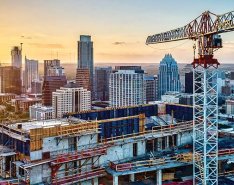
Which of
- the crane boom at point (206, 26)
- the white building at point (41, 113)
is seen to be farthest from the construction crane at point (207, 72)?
the white building at point (41, 113)

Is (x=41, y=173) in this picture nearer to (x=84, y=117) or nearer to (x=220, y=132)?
(x=84, y=117)

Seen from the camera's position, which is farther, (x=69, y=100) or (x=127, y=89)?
(x=127, y=89)

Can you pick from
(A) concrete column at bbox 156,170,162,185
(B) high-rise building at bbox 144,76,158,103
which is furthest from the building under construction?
(B) high-rise building at bbox 144,76,158,103

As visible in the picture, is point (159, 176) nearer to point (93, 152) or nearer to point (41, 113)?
point (93, 152)

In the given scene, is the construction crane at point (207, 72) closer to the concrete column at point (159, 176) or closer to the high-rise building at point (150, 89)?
the concrete column at point (159, 176)

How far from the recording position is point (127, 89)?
17138 centimetres

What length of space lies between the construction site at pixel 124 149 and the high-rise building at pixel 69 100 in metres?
96.9

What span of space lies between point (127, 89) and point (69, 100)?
118 ft

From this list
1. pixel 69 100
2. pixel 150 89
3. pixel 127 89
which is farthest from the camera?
pixel 150 89

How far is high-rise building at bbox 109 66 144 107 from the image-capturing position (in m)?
169

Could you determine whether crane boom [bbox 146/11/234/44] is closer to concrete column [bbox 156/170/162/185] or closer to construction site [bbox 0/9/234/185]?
construction site [bbox 0/9/234/185]

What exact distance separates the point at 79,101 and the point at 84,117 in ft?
329

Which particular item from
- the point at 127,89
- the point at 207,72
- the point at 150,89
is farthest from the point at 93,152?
the point at 150,89

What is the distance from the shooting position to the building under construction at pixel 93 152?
113 ft
